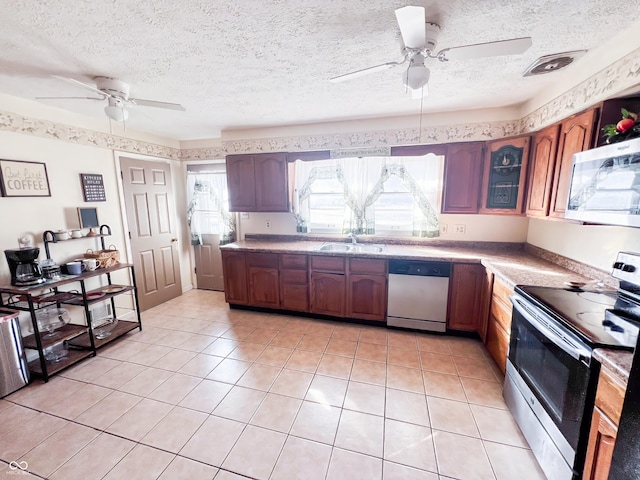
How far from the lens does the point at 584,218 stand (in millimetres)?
1567

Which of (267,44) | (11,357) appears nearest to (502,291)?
(267,44)

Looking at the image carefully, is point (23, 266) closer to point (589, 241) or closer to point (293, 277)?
point (293, 277)

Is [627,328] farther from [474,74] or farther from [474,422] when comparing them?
[474,74]

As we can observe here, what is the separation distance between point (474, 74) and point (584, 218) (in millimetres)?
1253

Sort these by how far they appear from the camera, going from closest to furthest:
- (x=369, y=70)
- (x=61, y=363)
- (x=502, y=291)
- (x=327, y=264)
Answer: (x=369, y=70)
(x=502, y=291)
(x=61, y=363)
(x=327, y=264)

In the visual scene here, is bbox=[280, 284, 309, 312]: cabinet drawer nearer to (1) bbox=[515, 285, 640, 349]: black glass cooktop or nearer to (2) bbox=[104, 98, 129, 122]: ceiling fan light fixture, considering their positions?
(1) bbox=[515, 285, 640, 349]: black glass cooktop

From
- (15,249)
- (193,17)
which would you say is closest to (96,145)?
(15,249)

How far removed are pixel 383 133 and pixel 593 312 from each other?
2.49 metres

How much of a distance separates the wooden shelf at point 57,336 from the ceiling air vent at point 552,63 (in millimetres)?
4258

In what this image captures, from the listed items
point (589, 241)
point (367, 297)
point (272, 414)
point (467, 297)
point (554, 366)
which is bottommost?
point (272, 414)

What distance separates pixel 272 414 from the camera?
1847 millimetres

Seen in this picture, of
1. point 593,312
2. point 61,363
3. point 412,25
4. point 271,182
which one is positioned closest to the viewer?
point 412,25

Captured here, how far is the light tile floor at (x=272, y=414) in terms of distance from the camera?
150 cm

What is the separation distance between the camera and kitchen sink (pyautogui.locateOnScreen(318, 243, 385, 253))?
3053 millimetres
